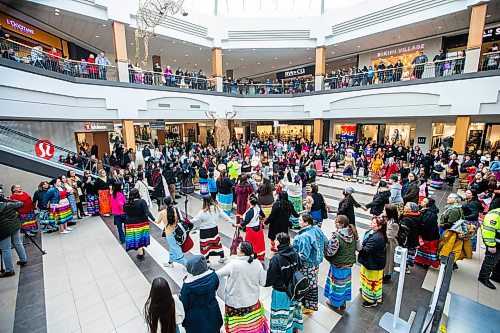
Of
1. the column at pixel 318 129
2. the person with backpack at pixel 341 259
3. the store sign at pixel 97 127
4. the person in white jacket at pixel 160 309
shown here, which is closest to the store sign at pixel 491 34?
the column at pixel 318 129

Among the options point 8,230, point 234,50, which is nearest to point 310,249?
point 8,230

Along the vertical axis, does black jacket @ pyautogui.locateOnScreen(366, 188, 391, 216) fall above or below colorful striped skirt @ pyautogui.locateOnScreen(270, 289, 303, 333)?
above

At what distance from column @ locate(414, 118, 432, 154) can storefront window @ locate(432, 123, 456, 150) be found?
230 mm

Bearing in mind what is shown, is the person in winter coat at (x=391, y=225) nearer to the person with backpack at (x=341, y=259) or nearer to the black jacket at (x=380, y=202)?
the person with backpack at (x=341, y=259)

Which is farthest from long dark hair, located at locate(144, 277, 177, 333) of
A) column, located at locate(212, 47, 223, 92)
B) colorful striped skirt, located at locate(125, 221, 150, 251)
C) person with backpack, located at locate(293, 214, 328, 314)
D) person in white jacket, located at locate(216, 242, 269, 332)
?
column, located at locate(212, 47, 223, 92)

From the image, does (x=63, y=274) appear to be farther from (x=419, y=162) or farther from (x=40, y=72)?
(x=419, y=162)

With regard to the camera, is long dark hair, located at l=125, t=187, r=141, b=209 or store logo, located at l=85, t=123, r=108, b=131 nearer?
long dark hair, located at l=125, t=187, r=141, b=209

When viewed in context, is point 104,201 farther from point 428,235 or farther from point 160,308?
point 428,235

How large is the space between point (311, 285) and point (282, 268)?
0.97m

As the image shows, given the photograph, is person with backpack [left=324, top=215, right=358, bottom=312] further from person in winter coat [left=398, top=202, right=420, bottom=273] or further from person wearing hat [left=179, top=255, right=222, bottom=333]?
person wearing hat [left=179, top=255, right=222, bottom=333]

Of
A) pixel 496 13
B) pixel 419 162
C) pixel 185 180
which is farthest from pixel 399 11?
pixel 185 180

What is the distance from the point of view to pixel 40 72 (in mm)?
9000

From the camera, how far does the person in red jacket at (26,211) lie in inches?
214

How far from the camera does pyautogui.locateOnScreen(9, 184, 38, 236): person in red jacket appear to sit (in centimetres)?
543
